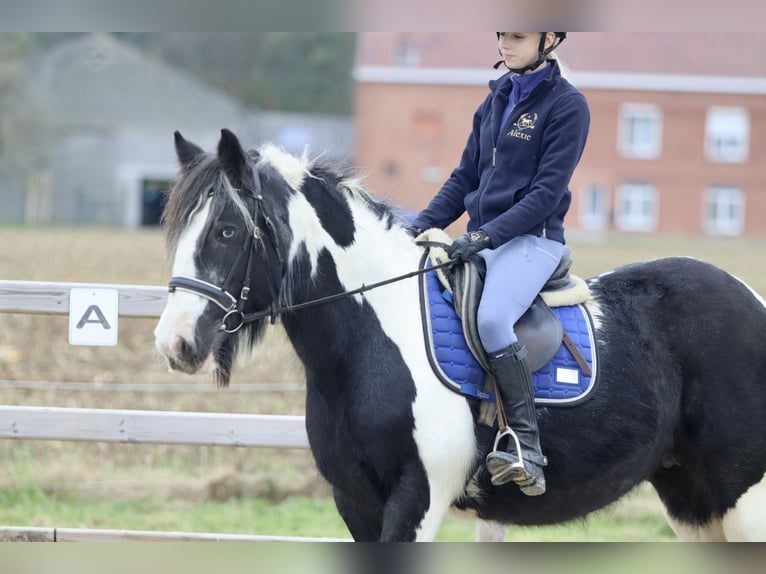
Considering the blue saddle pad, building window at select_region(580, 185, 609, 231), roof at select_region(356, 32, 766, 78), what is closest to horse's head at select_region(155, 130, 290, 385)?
the blue saddle pad

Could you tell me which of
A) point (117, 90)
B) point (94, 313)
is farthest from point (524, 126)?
point (117, 90)

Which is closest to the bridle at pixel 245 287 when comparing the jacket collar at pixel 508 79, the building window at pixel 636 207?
the jacket collar at pixel 508 79

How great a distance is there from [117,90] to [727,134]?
1570 inches

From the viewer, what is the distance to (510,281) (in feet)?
13.9

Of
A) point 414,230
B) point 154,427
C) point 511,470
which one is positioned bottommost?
point 154,427

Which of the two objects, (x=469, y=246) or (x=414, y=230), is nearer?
(x=469, y=246)

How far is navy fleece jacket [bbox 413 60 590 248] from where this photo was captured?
4305mm

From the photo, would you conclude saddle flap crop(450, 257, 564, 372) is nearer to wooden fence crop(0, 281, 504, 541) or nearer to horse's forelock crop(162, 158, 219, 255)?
horse's forelock crop(162, 158, 219, 255)

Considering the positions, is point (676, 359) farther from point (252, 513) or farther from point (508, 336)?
point (252, 513)

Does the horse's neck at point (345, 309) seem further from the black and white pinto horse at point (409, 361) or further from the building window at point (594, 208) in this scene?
the building window at point (594, 208)

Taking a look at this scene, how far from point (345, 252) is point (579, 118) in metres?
1.22

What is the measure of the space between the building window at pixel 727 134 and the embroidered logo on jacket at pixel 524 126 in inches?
2117

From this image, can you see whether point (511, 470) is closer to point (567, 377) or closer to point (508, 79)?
point (567, 377)

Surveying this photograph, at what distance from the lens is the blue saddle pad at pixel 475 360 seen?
422cm
